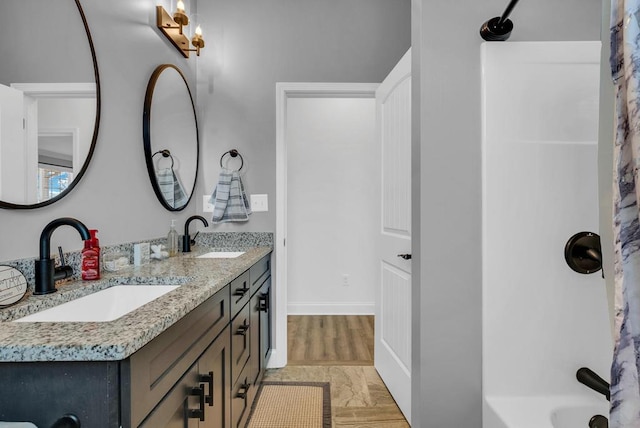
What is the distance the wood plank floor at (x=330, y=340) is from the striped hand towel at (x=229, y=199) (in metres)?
1.17

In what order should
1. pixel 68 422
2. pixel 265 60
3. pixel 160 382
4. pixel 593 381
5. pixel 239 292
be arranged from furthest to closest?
pixel 265 60, pixel 239 292, pixel 593 381, pixel 160 382, pixel 68 422

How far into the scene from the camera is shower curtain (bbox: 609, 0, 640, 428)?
48cm

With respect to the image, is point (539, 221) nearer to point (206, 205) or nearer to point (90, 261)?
point (90, 261)

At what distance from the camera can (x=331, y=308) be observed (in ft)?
11.8

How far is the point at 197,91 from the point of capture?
8.29 feet

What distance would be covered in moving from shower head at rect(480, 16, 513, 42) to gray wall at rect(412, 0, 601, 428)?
0.03m

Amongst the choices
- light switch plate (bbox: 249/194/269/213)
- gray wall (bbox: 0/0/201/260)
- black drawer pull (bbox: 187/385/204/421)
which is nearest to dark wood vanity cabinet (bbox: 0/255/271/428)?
black drawer pull (bbox: 187/385/204/421)

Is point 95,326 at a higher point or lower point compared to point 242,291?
Result: higher

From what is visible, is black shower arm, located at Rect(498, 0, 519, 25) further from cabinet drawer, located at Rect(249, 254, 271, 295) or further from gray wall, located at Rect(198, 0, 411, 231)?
gray wall, located at Rect(198, 0, 411, 231)

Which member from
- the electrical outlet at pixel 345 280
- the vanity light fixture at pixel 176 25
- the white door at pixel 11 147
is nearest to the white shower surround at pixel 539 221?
the white door at pixel 11 147

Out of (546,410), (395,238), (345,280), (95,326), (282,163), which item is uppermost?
(282,163)

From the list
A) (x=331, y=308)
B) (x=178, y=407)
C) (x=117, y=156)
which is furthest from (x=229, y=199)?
(x=331, y=308)

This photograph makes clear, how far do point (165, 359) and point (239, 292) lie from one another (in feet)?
2.29

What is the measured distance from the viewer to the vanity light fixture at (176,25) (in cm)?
200
